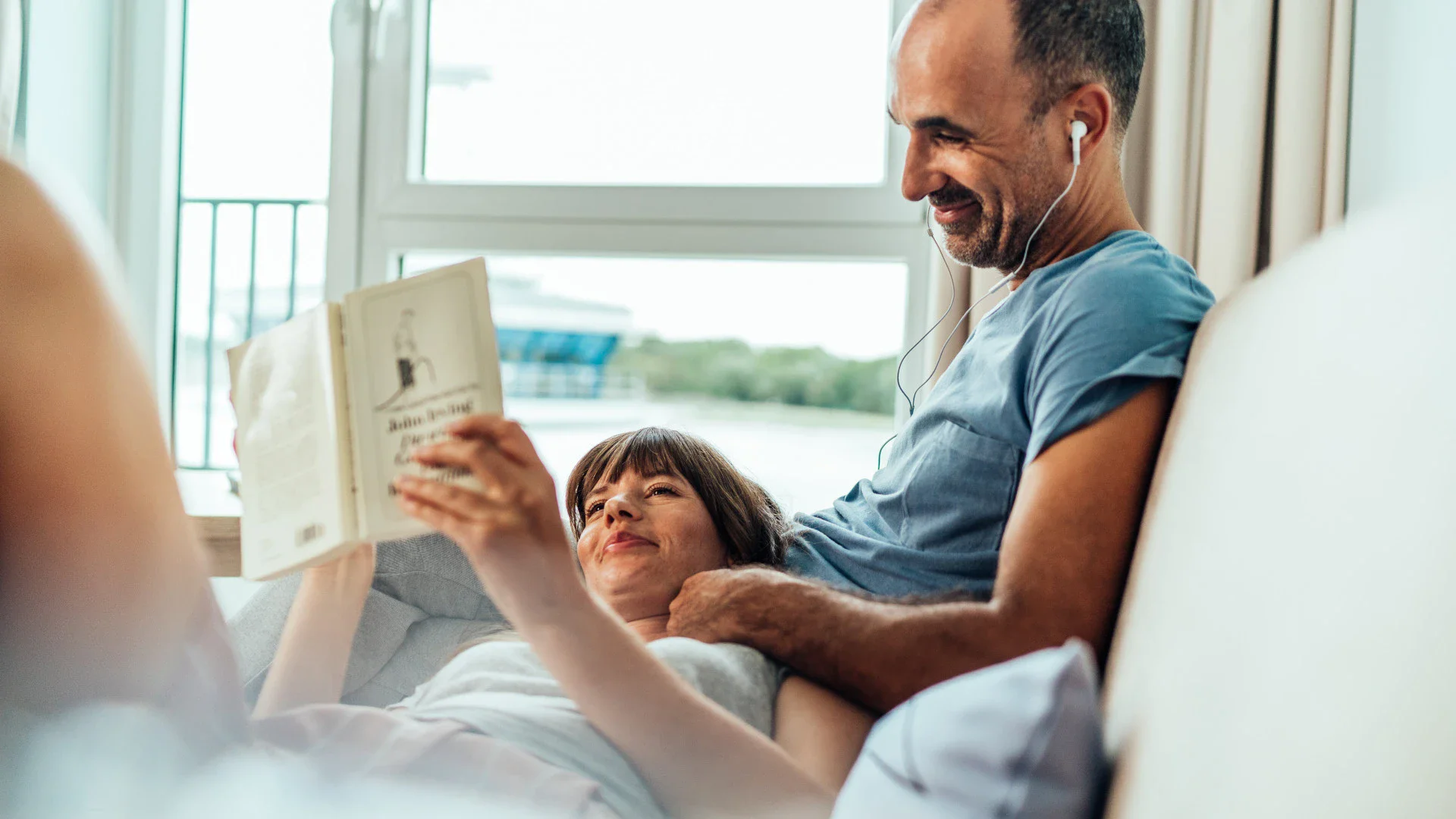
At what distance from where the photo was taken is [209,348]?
8.86ft

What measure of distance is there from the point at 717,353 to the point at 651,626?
1.51 metres

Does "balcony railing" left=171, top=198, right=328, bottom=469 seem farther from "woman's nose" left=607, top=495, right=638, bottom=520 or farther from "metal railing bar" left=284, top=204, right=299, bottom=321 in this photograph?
"woman's nose" left=607, top=495, right=638, bottom=520

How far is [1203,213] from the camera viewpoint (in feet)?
5.99

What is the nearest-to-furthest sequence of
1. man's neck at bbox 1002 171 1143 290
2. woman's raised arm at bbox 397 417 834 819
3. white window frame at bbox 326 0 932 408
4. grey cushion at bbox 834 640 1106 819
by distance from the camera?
1. grey cushion at bbox 834 640 1106 819
2. woman's raised arm at bbox 397 417 834 819
3. man's neck at bbox 1002 171 1143 290
4. white window frame at bbox 326 0 932 408

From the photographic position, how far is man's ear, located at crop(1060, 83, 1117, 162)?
48.9 inches

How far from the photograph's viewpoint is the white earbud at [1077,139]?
4.07 feet

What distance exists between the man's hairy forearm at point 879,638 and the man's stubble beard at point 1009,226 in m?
0.52

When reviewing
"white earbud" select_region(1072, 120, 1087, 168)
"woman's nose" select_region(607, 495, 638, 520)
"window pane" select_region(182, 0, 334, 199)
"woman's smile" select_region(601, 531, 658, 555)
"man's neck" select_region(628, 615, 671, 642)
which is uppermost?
"window pane" select_region(182, 0, 334, 199)

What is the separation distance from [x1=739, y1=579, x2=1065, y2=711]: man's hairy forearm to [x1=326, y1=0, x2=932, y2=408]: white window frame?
125 cm

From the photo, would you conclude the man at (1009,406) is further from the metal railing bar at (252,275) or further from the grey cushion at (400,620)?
the metal railing bar at (252,275)

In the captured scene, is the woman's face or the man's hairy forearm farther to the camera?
the woman's face

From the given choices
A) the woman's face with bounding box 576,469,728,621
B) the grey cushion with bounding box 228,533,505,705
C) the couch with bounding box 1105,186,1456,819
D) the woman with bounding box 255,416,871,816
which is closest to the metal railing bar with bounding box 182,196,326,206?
the grey cushion with bounding box 228,533,505,705

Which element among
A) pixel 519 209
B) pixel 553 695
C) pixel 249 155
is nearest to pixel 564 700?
pixel 553 695

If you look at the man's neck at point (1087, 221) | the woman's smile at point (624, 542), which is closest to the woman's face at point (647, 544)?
the woman's smile at point (624, 542)
